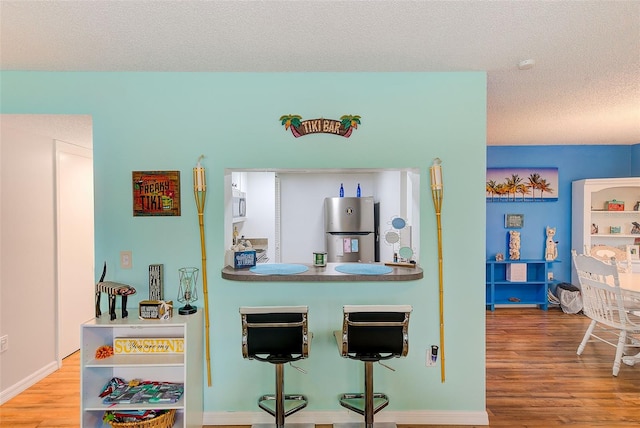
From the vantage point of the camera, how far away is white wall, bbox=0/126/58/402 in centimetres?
319

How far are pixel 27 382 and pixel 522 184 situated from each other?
→ 6.35m

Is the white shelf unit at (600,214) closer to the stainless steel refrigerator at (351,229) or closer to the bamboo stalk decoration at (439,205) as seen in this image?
the stainless steel refrigerator at (351,229)

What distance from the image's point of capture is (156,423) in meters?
2.48

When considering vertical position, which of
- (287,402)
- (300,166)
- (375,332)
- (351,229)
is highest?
(300,166)

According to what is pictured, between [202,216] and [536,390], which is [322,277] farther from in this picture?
[536,390]

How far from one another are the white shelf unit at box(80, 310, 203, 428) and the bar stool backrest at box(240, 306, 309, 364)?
46cm

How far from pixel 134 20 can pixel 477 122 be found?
2183mm

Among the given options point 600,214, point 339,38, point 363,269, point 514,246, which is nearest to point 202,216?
point 363,269

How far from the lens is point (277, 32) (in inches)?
84.4

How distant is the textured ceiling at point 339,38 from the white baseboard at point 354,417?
2.37m

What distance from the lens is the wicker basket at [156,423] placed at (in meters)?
2.44

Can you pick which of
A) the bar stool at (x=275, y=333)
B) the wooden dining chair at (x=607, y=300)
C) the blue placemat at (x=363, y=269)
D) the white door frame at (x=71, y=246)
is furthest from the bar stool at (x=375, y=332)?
the white door frame at (x=71, y=246)

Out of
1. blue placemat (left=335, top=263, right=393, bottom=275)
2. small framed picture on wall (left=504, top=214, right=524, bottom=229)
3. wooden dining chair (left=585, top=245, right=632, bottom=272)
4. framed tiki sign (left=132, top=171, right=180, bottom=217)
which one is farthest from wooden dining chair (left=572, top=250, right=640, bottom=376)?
framed tiki sign (left=132, top=171, right=180, bottom=217)

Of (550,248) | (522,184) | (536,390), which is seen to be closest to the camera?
(536,390)
